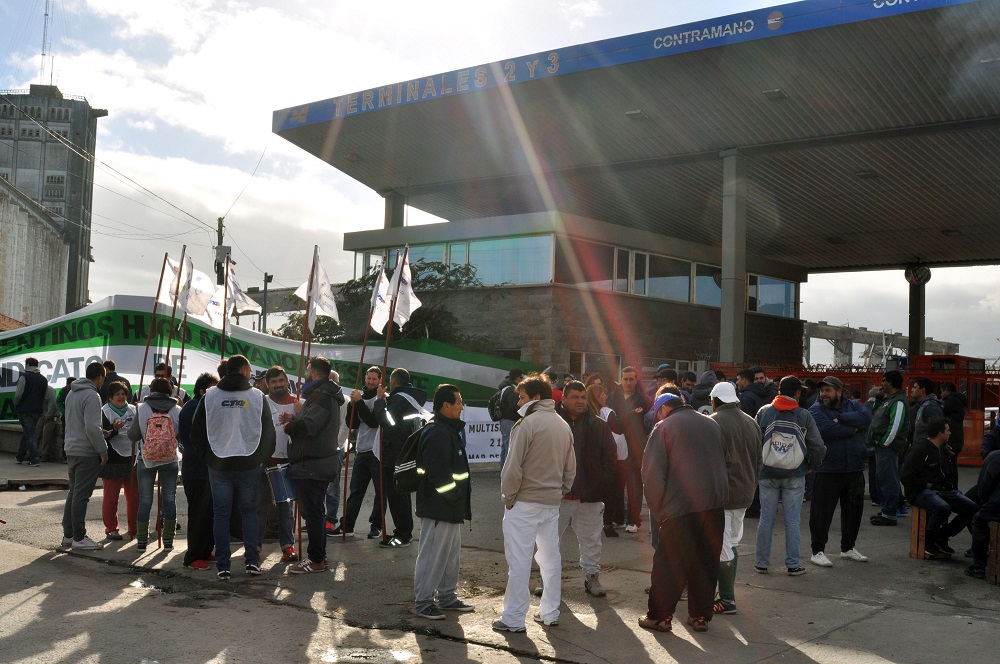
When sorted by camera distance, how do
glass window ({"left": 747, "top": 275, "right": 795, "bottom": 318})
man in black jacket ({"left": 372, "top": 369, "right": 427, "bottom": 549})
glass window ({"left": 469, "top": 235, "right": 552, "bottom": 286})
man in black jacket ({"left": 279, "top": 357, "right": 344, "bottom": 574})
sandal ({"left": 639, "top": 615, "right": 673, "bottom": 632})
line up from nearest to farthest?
sandal ({"left": 639, "top": 615, "right": 673, "bottom": 632}) → man in black jacket ({"left": 279, "top": 357, "right": 344, "bottom": 574}) → man in black jacket ({"left": 372, "top": 369, "right": 427, "bottom": 549}) → glass window ({"left": 469, "top": 235, "right": 552, "bottom": 286}) → glass window ({"left": 747, "top": 275, "right": 795, "bottom": 318})

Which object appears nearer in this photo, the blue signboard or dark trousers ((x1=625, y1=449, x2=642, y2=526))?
dark trousers ((x1=625, y1=449, x2=642, y2=526))

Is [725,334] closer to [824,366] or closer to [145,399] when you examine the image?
[824,366]

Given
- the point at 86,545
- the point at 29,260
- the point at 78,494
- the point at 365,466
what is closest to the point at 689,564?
the point at 365,466

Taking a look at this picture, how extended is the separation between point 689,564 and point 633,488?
174 inches

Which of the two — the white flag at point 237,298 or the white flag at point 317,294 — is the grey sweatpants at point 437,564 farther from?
the white flag at point 237,298

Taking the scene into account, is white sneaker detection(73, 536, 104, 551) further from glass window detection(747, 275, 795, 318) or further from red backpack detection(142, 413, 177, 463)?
glass window detection(747, 275, 795, 318)

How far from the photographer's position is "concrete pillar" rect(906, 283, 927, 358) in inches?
1654

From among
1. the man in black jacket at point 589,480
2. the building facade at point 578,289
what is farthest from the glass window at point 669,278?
the man in black jacket at point 589,480

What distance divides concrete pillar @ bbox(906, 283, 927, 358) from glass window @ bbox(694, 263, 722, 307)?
1694 cm

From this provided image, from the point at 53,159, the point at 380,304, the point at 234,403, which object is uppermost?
the point at 53,159

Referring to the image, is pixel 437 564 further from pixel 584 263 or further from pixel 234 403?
pixel 584 263

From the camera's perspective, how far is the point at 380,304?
Answer: 11.6 metres

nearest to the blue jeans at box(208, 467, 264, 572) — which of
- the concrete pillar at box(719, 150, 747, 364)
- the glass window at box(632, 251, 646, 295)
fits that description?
the concrete pillar at box(719, 150, 747, 364)

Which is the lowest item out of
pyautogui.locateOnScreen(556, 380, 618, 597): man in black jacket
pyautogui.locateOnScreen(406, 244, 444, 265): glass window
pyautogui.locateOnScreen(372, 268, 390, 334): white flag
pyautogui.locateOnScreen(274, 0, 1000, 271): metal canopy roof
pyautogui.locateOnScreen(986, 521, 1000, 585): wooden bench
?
pyautogui.locateOnScreen(986, 521, 1000, 585): wooden bench
